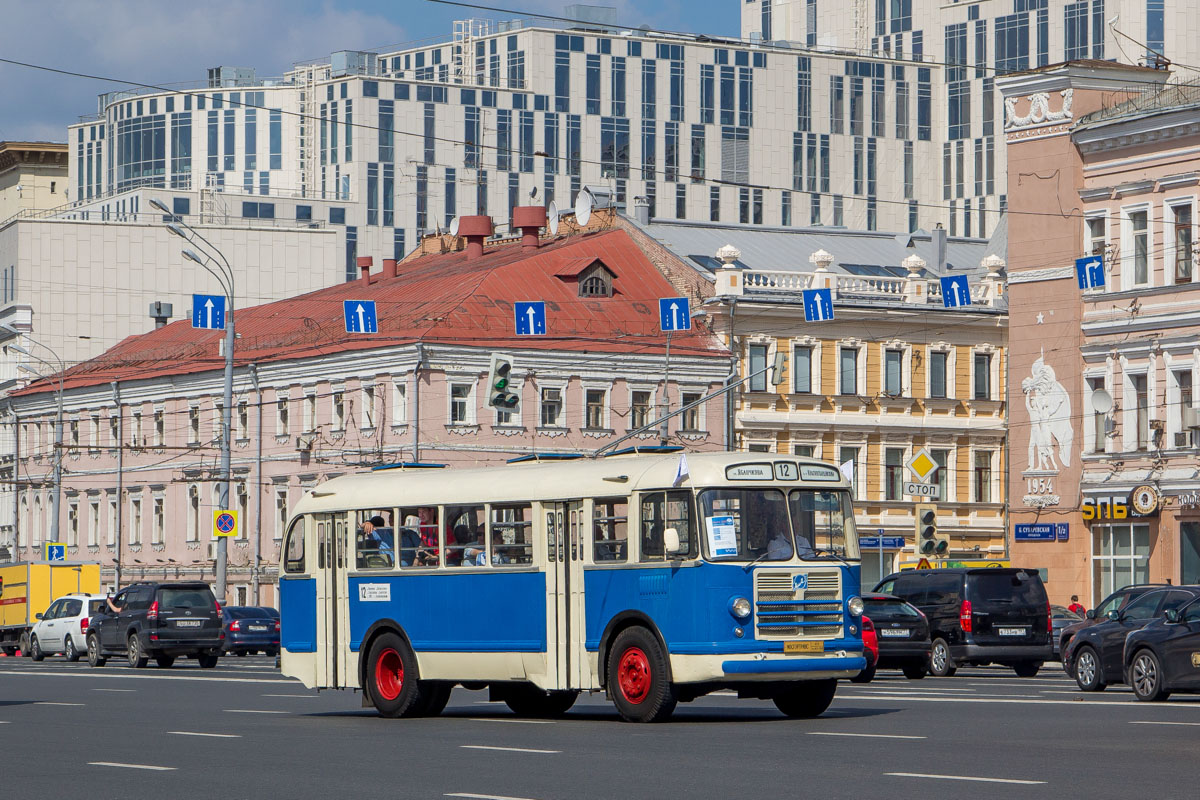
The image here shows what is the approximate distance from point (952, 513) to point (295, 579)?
172 feet

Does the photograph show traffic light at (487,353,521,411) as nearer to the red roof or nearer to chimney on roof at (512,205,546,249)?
the red roof

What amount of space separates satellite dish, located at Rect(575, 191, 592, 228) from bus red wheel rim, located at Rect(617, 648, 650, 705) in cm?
6110

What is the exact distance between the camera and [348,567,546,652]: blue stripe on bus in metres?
22.1

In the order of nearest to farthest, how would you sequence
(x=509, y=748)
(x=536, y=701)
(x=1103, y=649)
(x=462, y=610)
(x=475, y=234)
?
(x=509, y=748), (x=462, y=610), (x=536, y=701), (x=1103, y=649), (x=475, y=234)

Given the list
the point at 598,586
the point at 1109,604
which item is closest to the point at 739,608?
the point at 598,586

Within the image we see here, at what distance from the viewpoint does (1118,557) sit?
54.7 meters

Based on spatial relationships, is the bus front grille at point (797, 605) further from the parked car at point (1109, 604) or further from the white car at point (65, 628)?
the white car at point (65, 628)

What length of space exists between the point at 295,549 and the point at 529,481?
3.66 m

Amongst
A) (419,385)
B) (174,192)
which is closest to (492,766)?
(419,385)

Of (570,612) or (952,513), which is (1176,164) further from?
(570,612)

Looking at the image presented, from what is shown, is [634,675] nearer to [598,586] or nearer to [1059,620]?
[598,586]

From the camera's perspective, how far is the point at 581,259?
247ft

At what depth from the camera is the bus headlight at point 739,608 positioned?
67.4 ft

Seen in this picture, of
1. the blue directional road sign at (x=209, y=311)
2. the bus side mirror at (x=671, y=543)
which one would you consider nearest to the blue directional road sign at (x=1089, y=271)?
the blue directional road sign at (x=209, y=311)
